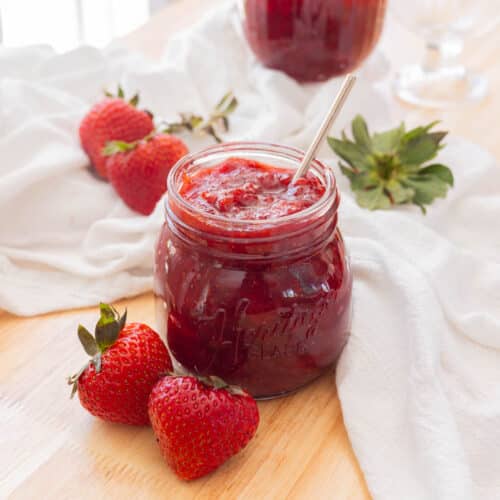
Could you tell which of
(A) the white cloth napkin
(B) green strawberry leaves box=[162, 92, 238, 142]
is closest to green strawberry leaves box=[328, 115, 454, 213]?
(A) the white cloth napkin

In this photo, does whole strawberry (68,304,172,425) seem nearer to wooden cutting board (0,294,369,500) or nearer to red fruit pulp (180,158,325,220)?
wooden cutting board (0,294,369,500)

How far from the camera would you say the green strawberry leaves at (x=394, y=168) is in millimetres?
1337

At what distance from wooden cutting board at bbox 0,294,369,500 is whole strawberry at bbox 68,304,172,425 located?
47 mm

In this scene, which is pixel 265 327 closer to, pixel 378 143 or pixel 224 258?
pixel 224 258

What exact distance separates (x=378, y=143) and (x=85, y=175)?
51 centimetres

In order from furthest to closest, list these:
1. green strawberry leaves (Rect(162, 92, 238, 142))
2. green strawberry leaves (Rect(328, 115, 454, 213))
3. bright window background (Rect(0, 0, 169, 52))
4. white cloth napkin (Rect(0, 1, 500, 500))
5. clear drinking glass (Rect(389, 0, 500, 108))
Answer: bright window background (Rect(0, 0, 169, 52))
clear drinking glass (Rect(389, 0, 500, 108))
green strawberry leaves (Rect(162, 92, 238, 142))
green strawberry leaves (Rect(328, 115, 454, 213))
white cloth napkin (Rect(0, 1, 500, 500))

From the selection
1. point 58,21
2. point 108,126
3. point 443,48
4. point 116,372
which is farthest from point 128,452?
point 58,21

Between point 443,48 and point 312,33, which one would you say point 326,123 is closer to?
point 312,33

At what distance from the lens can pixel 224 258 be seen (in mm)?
977

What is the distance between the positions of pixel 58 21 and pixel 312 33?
143 centimetres

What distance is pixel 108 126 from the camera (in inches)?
55.8

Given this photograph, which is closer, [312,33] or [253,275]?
[253,275]

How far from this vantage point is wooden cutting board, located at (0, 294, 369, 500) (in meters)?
0.94

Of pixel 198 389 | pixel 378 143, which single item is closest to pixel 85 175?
pixel 378 143
